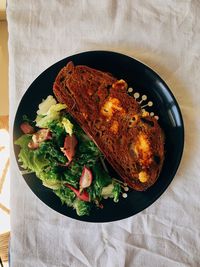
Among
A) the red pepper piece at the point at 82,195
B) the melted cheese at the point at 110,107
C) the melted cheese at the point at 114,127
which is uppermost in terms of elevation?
the melted cheese at the point at 110,107

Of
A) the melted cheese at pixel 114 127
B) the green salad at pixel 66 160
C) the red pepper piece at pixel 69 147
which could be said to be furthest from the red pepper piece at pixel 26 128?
the melted cheese at pixel 114 127

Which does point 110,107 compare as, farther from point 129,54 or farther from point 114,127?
point 129,54

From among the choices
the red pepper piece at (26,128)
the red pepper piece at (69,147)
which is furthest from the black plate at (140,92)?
the red pepper piece at (69,147)

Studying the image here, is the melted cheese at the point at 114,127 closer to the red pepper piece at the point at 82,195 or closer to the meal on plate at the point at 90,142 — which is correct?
the meal on plate at the point at 90,142

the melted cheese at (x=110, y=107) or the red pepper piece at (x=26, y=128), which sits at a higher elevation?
the melted cheese at (x=110, y=107)

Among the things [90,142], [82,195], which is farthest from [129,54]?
[82,195]

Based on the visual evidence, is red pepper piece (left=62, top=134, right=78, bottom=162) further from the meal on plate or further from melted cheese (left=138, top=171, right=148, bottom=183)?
melted cheese (left=138, top=171, right=148, bottom=183)

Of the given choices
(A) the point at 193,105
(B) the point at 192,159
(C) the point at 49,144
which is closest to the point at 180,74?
(A) the point at 193,105
